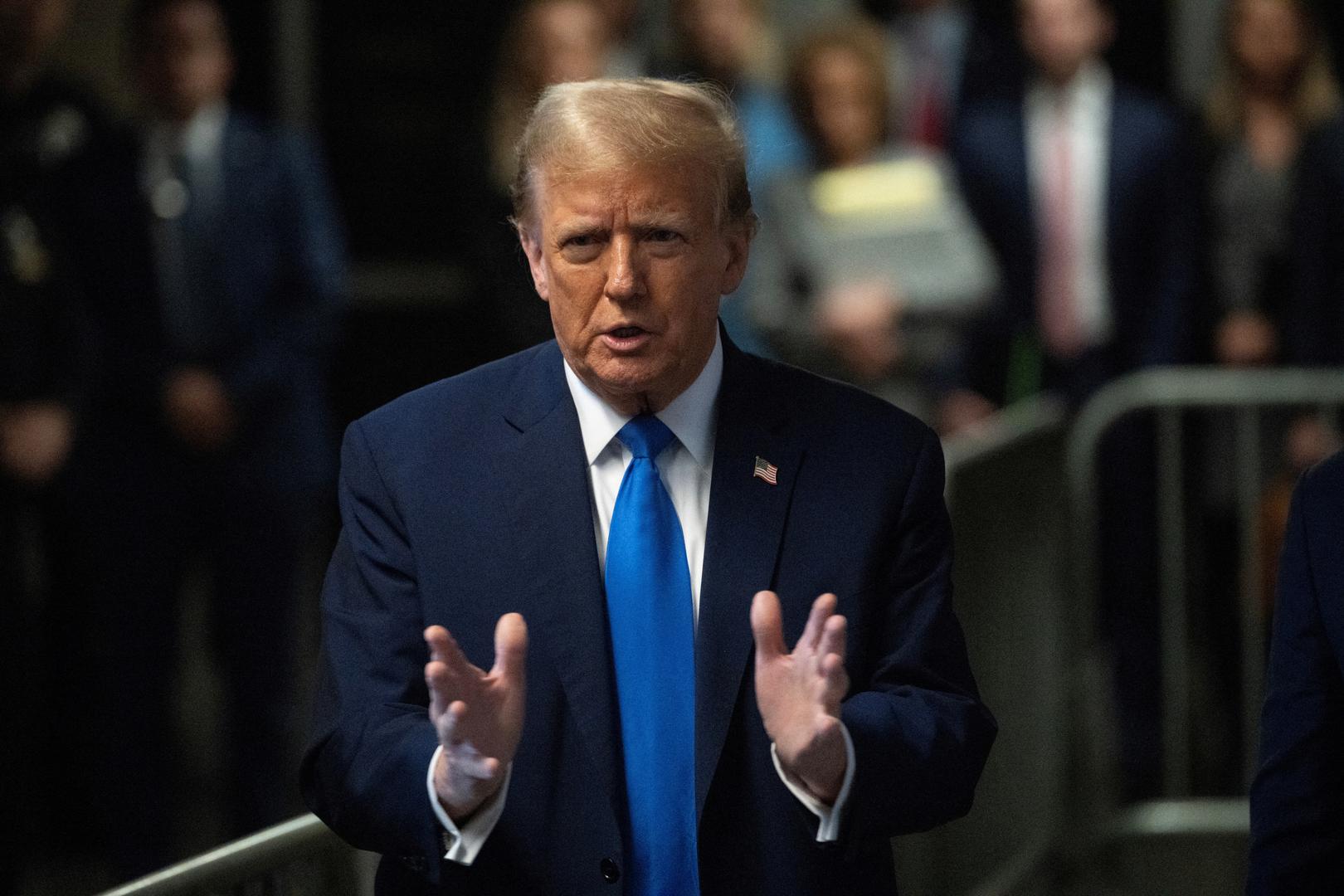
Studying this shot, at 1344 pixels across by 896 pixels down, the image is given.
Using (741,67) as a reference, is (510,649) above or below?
below

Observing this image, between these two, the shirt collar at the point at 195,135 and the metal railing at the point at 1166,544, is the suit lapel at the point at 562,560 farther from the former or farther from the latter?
the shirt collar at the point at 195,135

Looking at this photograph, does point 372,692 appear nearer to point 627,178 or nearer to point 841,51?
point 627,178

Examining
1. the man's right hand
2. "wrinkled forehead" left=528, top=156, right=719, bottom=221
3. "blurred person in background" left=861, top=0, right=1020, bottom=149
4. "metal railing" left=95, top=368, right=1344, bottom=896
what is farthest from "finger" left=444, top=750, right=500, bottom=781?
"blurred person in background" left=861, top=0, right=1020, bottom=149

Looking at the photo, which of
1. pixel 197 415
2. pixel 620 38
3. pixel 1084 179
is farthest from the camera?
pixel 620 38

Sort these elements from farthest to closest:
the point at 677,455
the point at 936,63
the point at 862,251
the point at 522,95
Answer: the point at 936,63, the point at 862,251, the point at 522,95, the point at 677,455

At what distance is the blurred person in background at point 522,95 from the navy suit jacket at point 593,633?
3385 millimetres

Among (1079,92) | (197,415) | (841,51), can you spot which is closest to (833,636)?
(197,415)

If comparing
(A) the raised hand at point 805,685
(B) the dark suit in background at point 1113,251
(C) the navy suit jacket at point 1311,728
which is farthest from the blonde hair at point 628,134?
(B) the dark suit in background at point 1113,251

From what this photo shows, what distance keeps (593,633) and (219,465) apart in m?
3.56

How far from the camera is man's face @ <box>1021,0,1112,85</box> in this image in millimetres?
6395

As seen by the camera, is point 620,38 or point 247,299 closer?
point 247,299

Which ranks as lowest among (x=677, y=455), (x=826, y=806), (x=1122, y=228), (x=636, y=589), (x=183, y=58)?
(x=826, y=806)

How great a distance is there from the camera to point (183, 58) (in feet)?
18.9

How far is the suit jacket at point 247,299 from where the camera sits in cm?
567
